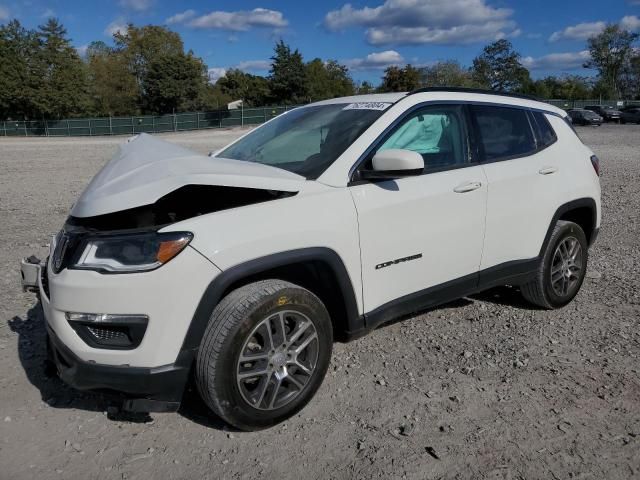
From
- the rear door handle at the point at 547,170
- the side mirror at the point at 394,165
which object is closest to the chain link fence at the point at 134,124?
the rear door handle at the point at 547,170

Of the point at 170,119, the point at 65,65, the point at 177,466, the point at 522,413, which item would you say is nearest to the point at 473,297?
the point at 522,413

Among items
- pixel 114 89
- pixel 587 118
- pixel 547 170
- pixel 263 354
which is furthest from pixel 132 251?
pixel 114 89

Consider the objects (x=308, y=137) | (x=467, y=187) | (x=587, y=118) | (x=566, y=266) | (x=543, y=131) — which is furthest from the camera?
(x=587, y=118)

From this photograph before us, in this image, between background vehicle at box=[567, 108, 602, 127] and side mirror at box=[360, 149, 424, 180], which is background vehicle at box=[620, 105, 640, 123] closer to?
background vehicle at box=[567, 108, 602, 127]

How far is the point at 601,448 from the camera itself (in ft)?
9.65

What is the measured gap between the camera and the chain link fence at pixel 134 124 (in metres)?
56.4

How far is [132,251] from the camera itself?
8.89 ft

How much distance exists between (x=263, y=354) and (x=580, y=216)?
3345mm

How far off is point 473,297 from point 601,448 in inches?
91.4

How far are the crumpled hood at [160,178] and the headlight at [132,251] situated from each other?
0.63 ft

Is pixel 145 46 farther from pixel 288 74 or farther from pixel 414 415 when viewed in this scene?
pixel 414 415

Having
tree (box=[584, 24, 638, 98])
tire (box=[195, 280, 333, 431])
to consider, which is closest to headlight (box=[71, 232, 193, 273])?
tire (box=[195, 280, 333, 431])

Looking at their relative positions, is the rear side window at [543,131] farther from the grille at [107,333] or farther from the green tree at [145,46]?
the green tree at [145,46]

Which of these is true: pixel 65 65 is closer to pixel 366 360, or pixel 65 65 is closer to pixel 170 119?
pixel 170 119
